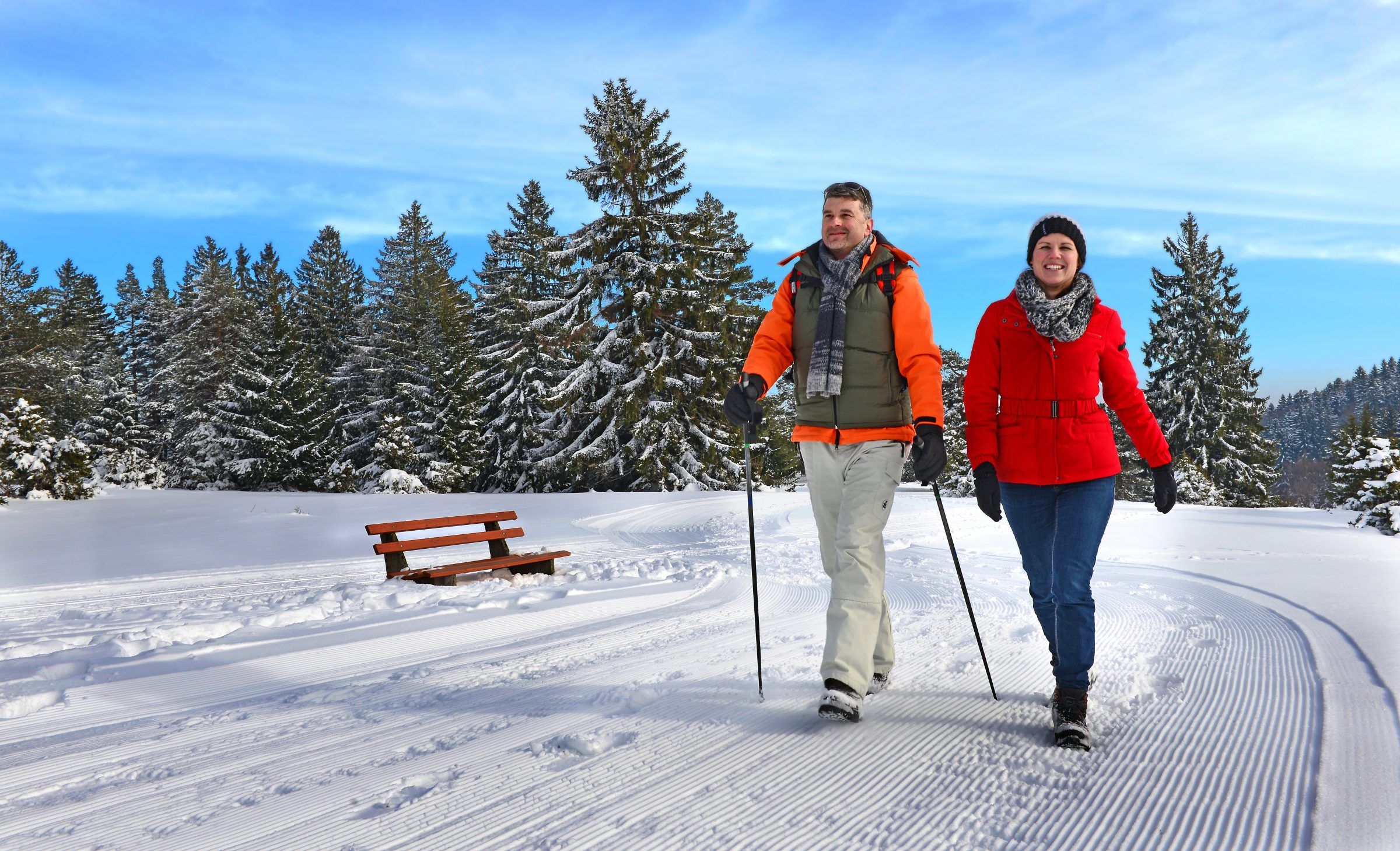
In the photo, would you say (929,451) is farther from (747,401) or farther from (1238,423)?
(1238,423)

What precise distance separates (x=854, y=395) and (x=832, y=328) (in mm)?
288

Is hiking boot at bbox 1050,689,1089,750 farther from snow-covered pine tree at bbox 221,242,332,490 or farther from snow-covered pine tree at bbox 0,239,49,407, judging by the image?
snow-covered pine tree at bbox 221,242,332,490

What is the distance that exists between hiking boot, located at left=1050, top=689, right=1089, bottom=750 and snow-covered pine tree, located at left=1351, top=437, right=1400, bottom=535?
41.7ft

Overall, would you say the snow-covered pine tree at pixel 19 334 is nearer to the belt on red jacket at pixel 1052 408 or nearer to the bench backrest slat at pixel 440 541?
the bench backrest slat at pixel 440 541

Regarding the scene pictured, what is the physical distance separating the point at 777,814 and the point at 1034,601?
4.91ft

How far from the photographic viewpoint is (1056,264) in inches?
121

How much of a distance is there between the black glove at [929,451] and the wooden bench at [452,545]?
4.75 metres

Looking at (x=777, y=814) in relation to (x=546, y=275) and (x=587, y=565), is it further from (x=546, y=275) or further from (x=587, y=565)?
(x=546, y=275)

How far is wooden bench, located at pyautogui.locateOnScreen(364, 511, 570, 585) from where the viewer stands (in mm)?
6766

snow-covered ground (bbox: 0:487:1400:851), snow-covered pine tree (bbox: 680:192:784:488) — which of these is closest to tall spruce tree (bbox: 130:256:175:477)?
snow-covered pine tree (bbox: 680:192:784:488)

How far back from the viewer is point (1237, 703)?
318 cm

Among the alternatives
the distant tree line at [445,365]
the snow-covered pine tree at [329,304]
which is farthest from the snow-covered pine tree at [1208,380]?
the snow-covered pine tree at [329,304]

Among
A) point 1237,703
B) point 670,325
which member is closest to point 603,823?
point 1237,703

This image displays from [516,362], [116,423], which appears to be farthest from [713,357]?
[116,423]
